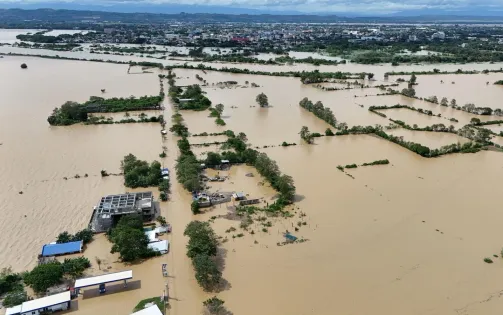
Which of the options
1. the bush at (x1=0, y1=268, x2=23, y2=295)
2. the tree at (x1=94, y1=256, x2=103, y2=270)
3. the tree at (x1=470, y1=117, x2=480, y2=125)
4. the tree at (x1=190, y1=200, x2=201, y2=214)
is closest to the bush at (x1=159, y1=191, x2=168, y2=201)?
the tree at (x1=190, y1=200, x2=201, y2=214)

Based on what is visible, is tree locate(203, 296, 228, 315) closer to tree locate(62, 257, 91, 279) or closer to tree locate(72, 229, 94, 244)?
tree locate(62, 257, 91, 279)

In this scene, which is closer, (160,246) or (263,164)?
(160,246)

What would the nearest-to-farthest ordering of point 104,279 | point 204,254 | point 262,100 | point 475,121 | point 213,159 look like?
1. point 104,279
2. point 204,254
3. point 213,159
4. point 475,121
5. point 262,100

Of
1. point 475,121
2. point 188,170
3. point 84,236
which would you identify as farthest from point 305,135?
point 84,236

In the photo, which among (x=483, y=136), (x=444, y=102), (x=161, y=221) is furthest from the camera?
(x=444, y=102)

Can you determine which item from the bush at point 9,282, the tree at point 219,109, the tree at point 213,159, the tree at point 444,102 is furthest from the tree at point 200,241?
the tree at point 444,102

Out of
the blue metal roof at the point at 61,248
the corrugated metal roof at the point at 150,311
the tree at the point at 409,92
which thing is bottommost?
the blue metal roof at the point at 61,248

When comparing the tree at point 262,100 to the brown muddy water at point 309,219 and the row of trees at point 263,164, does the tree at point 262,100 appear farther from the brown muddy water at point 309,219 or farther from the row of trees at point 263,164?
the row of trees at point 263,164

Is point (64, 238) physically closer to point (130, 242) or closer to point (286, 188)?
point (130, 242)
